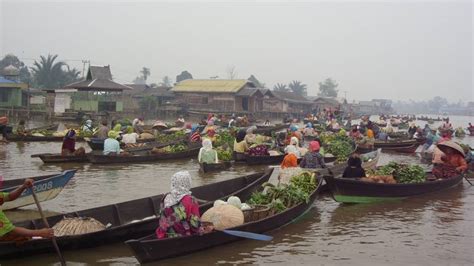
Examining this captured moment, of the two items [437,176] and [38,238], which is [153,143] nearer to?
[437,176]

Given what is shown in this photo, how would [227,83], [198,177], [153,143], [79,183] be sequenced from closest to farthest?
[79,183], [198,177], [153,143], [227,83]

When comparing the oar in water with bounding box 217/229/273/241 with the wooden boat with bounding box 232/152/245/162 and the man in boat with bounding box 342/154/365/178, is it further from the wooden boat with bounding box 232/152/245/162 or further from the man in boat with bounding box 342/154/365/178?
the wooden boat with bounding box 232/152/245/162

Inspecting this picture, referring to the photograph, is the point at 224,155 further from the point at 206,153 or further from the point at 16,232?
the point at 16,232

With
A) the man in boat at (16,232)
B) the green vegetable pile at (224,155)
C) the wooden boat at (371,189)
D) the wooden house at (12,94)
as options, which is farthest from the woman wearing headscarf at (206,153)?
the wooden house at (12,94)

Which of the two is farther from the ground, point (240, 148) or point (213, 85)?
point (213, 85)

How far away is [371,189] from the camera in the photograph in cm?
1031

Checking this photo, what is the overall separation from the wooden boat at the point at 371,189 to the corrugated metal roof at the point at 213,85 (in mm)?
34284

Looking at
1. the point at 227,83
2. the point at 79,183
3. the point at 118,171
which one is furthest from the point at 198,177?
the point at 227,83

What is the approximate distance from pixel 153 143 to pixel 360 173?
10.4 meters

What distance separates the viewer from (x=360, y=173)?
10570 millimetres

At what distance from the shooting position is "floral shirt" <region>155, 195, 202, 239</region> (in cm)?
633

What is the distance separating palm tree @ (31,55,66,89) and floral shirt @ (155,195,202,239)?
151ft

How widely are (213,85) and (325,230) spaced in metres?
40.1

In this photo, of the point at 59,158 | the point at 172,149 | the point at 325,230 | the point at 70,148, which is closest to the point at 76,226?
the point at 325,230
